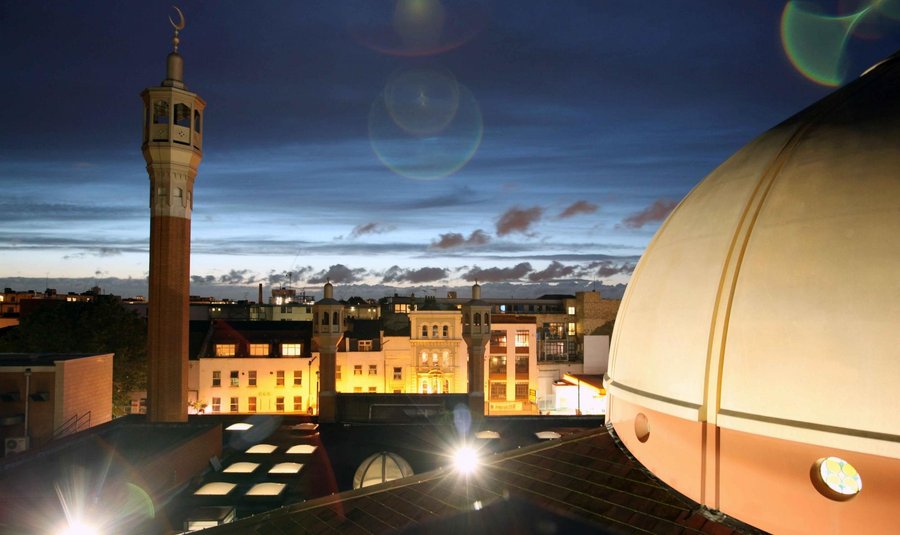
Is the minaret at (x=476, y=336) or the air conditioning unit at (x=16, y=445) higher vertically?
the minaret at (x=476, y=336)

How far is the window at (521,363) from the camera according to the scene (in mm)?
63031

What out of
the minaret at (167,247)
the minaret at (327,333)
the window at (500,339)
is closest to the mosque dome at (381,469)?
the minaret at (327,333)

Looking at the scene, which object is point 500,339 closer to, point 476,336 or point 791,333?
point 476,336

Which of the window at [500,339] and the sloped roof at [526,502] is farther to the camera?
the window at [500,339]

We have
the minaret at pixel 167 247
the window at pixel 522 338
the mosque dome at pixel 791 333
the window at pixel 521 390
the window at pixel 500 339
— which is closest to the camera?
the mosque dome at pixel 791 333

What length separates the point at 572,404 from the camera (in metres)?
58.8

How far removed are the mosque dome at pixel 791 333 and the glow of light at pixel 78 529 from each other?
16.5 meters

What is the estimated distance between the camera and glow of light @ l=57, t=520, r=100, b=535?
17031 millimetres

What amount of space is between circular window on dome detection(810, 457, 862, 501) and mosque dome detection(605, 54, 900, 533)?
0.02 meters

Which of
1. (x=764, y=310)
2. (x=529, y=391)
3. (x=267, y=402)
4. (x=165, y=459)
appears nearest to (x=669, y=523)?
(x=764, y=310)

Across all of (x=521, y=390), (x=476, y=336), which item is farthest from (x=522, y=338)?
(x=476, y=336)

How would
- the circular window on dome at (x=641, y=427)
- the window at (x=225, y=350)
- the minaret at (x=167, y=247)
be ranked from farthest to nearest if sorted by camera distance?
the window at (x=225, y=350) → the minaret at (x=167, y=247) → the circular window on dome at (x=641, y=427)

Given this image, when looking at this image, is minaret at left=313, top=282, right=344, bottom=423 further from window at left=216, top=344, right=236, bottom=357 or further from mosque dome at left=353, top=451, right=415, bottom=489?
window at left=216, top=344, right=236, bottom=357

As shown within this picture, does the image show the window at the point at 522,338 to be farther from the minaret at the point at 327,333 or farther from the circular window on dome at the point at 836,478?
the circular window on dome at the point at 836,478
